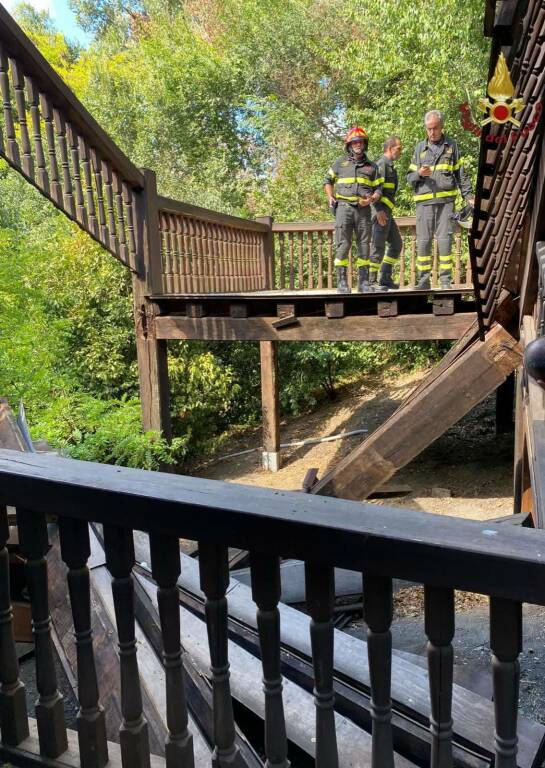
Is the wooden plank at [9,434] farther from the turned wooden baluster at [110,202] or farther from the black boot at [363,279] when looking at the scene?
the black boot at [363,279]

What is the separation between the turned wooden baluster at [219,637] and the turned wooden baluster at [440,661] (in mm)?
391

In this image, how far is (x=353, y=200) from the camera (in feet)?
24.1

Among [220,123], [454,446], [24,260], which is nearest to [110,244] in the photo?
[24,260]

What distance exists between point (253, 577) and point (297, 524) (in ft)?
0.62

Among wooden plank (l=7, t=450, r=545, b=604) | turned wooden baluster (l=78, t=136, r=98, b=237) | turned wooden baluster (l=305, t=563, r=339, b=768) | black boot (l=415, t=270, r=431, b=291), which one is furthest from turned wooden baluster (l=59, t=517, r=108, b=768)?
black boot (l=415, t=270, r=431, b=291)

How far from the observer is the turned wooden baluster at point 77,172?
21.6ft

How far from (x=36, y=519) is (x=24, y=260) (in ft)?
20.8

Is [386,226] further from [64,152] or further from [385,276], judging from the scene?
[64,152]

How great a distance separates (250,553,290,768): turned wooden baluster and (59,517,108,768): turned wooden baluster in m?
0.41

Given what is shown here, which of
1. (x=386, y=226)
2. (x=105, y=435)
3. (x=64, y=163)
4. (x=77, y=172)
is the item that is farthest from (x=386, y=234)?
(x=105, y=435)

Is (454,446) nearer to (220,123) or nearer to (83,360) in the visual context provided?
(83,360)

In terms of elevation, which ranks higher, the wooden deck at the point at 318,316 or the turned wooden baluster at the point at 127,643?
the wooden deck at the point at 318,316

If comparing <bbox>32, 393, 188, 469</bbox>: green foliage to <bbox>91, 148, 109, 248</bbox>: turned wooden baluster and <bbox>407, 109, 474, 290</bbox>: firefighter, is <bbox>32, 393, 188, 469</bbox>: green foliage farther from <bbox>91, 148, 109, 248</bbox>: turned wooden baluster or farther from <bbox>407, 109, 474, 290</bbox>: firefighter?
<bbox>407, 109, 474, 290</bbox>: firefighter

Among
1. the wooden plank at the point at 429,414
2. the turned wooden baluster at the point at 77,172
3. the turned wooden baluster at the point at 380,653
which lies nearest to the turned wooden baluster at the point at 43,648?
the turned wooden baluster at the point at 380,653
